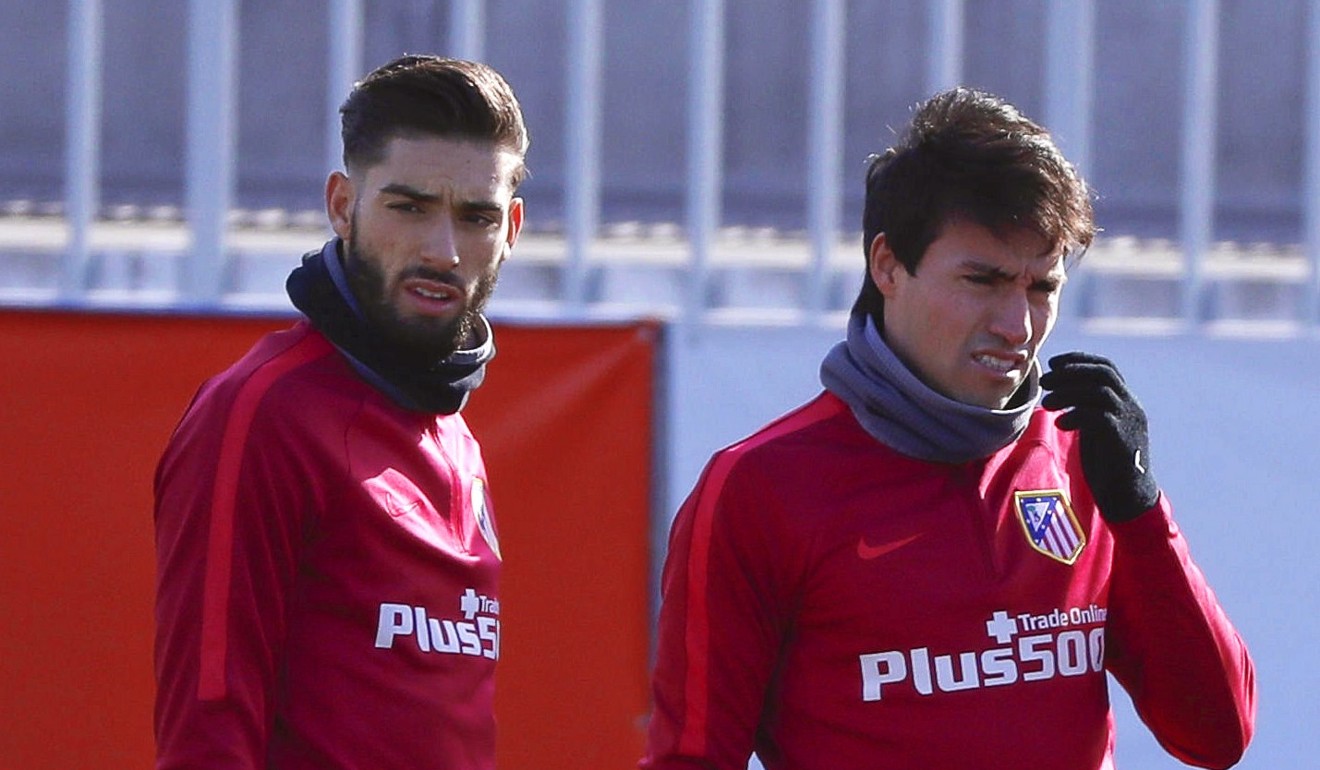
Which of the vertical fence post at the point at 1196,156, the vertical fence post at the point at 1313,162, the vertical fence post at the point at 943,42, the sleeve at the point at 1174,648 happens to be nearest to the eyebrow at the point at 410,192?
the sleeve at the point at 1174,648

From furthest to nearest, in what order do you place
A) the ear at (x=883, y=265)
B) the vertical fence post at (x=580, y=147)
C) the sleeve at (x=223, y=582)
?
1. the vertical fence post at (x=580, y=147)
2. the ear at (x=883, y=265)
3. the sleeve at (x=223, y=582)

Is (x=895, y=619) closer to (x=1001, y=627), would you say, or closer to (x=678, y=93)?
(x=1001, y=627)

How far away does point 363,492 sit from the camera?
6.29 feet

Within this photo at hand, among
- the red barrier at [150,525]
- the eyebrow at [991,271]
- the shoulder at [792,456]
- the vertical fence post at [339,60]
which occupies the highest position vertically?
the vertical fence post at [339,60]

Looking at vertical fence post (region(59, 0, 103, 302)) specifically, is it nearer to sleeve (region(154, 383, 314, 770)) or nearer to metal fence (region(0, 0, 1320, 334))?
metal fence (region(0, 0, 1320, 334))

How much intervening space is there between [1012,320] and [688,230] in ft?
6.17

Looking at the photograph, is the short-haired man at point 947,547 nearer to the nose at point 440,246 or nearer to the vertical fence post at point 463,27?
the nose at point 440,246

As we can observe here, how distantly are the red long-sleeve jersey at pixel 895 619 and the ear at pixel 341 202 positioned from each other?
0.53 metres

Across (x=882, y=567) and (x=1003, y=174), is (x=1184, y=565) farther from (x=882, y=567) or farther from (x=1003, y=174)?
(x=1003, y=174)

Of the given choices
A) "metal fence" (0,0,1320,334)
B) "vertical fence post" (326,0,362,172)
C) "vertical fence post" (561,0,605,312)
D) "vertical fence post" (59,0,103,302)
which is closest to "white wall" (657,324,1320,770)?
"metal fence" (0,0,1320,334)

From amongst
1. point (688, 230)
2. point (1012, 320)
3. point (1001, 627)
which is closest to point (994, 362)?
point (1012, 320)

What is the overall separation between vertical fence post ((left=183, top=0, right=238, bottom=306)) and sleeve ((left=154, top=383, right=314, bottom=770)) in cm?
178

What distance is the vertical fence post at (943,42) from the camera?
12.5 ft

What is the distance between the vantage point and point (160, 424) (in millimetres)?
3420
